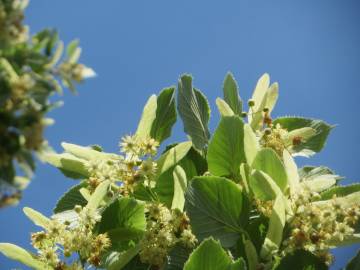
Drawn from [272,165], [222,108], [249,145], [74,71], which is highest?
[222,108]

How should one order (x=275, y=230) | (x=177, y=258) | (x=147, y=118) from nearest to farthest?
1. (x=275, y=230)
2. (x=177, y=258)
3. (x=147, y=118)

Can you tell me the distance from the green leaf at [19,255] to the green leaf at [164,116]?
2.74ft

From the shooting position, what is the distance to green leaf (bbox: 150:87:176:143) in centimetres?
287

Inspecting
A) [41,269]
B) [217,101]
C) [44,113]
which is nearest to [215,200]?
[217,101]

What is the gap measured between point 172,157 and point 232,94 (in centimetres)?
69

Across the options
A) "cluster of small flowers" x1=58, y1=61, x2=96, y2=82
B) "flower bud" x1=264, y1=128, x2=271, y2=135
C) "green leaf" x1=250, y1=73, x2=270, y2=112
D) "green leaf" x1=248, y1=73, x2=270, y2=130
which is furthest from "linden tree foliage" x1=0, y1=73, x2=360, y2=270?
"cluster of small flowers" x1=58, y1=61, x2=96, y2=82

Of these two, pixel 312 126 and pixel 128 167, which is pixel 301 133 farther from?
pixel 128 167

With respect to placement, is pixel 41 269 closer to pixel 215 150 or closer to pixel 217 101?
pixel 215 150

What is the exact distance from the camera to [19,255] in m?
2.42

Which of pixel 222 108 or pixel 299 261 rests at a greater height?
pixel 222 108

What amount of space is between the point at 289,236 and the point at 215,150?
54 cm

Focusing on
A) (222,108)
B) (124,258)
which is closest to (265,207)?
(222,108)

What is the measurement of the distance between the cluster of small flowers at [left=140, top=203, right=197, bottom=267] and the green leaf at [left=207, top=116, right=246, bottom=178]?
319 mm

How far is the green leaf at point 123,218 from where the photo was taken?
242 cm
